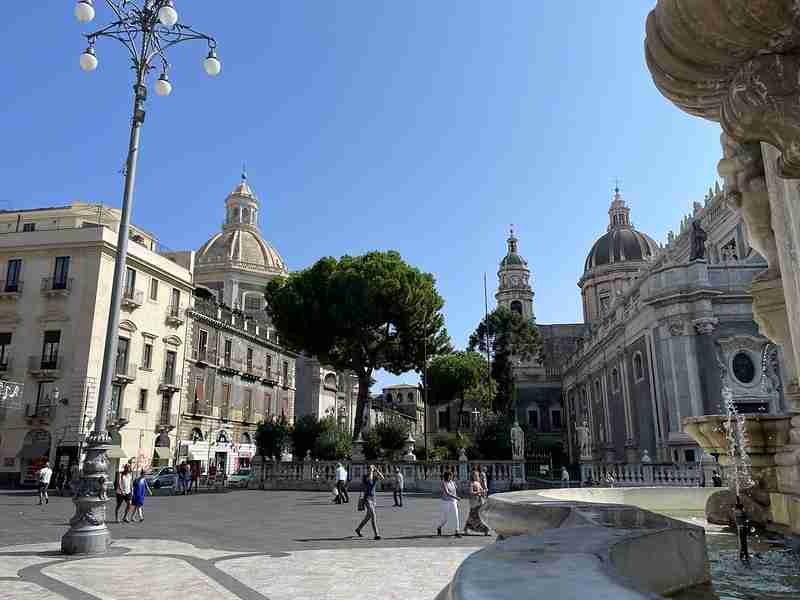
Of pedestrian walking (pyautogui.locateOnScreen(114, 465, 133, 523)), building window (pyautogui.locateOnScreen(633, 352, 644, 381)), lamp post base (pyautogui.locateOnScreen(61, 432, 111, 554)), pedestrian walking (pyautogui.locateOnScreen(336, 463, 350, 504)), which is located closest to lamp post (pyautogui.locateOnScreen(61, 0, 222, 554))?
lamp post base (pyautogui.locateOnScreen(61, 432, 111, 554))

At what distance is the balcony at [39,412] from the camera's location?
2522 cm

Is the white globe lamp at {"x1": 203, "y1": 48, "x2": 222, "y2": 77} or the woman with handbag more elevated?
the white globe lamp at {"x1": 203, "y1": 48, "x2": 222, "y2": 77}

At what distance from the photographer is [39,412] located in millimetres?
25312

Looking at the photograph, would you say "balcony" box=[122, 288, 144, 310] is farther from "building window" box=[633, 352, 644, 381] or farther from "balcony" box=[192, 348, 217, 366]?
"building window" box=[633, 352, 644, 381]

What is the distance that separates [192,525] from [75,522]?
4.66m

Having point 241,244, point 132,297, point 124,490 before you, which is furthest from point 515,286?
point 124,490

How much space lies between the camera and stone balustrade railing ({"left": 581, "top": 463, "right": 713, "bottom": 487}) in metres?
19.7

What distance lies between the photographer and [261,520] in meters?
14.1

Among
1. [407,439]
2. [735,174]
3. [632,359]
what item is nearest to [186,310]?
[407,439]

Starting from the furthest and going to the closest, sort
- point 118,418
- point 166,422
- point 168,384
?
point 168,384 → point 166,422 → point 118,418

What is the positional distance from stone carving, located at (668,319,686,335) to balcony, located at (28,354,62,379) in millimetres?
26426

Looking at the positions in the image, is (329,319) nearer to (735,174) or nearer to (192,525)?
(192,525)

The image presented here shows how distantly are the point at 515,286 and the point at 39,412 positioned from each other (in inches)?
2088

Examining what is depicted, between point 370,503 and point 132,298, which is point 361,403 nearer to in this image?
point 132,298
